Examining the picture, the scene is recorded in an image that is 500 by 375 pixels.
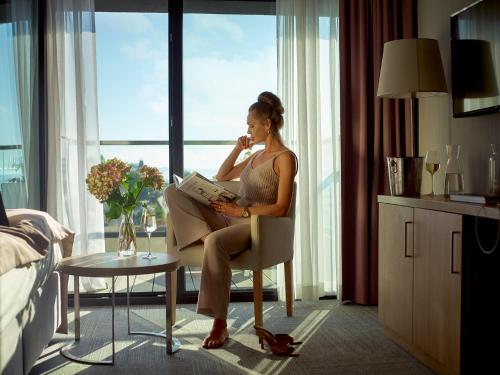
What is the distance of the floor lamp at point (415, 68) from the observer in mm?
3350

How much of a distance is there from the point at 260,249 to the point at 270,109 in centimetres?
90

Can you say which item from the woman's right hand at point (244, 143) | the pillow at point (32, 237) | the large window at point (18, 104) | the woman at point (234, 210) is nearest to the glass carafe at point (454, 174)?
the woman at point (234, 210)

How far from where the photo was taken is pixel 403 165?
331 centimetres

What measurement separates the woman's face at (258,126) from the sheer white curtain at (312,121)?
645mm

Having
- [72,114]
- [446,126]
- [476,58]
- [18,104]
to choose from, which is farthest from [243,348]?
[18,104]

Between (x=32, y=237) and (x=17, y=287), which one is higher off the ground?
(x=32, y=237)

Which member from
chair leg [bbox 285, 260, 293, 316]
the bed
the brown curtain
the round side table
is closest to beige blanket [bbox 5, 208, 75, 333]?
the bed

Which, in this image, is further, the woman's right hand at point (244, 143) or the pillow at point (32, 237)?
the woman's right hand at point (244, 143)

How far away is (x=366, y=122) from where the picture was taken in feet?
13.7

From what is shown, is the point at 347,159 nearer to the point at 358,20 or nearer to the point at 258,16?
the point at 358,20

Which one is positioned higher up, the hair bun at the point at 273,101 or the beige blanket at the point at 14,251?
the hair bun at the point at 273,101

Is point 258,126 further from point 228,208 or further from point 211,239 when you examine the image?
point 211,239

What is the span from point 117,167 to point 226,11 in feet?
6.22

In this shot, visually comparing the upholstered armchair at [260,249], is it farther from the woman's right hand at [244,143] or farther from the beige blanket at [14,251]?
the beige blanket at [14,251]
